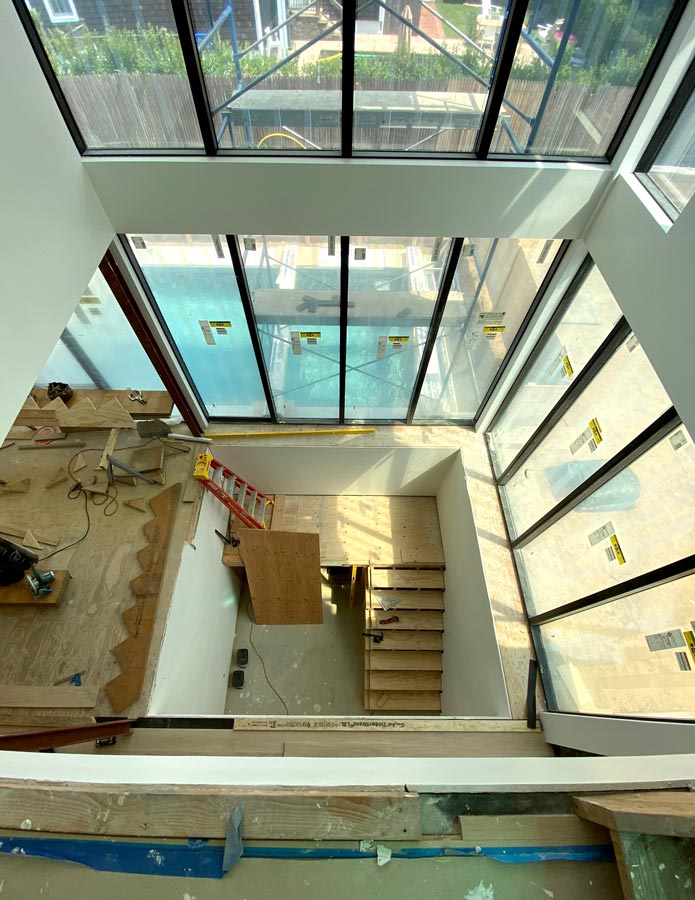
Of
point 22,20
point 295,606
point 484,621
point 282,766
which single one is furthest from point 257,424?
point 282,766

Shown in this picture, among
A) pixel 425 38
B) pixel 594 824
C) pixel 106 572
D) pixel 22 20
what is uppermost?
pixel 425 38

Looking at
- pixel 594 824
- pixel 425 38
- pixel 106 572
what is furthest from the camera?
pixel 106 572

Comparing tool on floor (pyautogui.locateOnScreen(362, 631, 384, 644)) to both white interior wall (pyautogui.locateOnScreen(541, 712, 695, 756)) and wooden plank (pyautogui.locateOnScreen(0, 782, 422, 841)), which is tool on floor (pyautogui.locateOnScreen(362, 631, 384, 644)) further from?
wooden plank (pyautogui.locateOnScreen(0, 782, 422, 841))

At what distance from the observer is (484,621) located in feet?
13.5

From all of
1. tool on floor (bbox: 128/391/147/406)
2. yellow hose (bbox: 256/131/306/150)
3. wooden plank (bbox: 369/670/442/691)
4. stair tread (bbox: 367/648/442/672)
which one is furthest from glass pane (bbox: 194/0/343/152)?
wooden plank (bbox: 369/670/442/691)

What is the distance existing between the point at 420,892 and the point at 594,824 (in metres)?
0.51

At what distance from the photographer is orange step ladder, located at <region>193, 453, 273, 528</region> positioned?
445 cm

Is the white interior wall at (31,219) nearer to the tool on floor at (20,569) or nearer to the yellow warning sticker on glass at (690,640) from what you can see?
the tool on floor at (20,569)

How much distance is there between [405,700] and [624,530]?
3.21 m

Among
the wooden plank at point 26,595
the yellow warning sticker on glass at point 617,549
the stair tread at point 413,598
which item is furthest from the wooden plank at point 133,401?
the yellow warning sticker on glass at point 617,549

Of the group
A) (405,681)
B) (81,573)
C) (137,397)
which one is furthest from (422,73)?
(405,681)

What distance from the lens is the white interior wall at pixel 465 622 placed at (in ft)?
12.9

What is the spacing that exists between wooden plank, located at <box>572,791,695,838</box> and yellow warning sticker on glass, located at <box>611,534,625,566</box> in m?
1.74

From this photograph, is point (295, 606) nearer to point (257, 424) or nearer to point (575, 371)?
point (257, 424)
